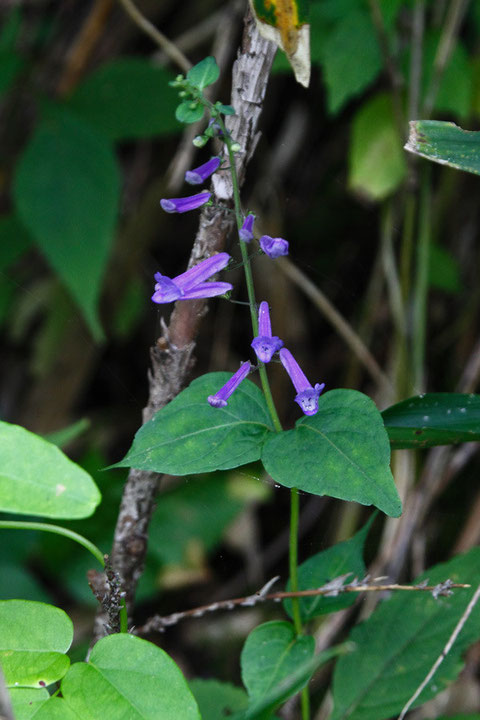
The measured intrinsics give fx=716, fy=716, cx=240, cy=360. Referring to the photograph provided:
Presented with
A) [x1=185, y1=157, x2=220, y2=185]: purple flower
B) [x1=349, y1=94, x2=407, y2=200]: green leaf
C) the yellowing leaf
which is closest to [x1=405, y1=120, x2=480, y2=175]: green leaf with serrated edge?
the yellowing leaf

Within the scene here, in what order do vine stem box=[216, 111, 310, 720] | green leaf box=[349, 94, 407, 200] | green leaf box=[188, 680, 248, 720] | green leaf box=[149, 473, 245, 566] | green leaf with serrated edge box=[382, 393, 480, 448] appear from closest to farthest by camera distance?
vine stem box=[216, 111, 310, 720]
green leaf with serrated edge box=[382, 393, 480, 448]
green leaf box=[188, 680, 248, 720]
green leaf box=[349, 94, 407, 200]
green leaf box=[149, 473, 245, 566]

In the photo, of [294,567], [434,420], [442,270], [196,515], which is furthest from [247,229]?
[196,515]

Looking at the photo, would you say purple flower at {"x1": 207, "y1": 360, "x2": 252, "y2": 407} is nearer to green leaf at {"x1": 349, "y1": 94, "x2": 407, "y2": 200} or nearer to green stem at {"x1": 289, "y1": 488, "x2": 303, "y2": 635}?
green stem at {"x1": 289, "y1": 488, "x2": 303, "y2": 635}

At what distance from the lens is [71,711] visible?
842mm

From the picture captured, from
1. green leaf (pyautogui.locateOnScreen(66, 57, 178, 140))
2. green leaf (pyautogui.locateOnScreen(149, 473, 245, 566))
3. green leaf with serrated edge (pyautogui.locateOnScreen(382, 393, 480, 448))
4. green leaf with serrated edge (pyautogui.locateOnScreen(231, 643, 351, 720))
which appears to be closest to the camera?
green leaf with serrated edge (pyautogui.locateOnScreen(231, 643, 351, 720))

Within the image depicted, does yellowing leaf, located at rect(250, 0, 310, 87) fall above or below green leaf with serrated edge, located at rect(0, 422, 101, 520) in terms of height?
above

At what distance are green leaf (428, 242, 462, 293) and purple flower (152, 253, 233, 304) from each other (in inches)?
59.6

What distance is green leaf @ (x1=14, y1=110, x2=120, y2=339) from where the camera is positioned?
2098 mm

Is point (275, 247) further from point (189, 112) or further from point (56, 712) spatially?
point (56, 712)

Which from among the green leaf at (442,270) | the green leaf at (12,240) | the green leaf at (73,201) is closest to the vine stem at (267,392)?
the green leaf at (73,201)

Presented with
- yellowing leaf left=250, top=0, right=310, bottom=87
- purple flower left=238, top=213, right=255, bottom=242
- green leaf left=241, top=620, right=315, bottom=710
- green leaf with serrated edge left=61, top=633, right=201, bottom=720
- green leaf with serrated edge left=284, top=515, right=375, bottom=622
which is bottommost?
green leaf left=241, top=620, right=315, bottom=710

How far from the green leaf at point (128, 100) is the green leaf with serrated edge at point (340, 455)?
1.67 m

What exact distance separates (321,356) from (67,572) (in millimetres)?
1232

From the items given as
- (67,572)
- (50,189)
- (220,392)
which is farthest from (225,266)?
(67,572)
